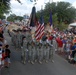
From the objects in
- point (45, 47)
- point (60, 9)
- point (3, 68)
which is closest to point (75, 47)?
point (45, 47)

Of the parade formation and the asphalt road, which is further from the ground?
the parade formation

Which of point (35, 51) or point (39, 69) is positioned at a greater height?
point (35, 51)

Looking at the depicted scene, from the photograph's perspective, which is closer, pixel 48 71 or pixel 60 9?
pixel 48 71

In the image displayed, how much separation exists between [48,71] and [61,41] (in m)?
7.08

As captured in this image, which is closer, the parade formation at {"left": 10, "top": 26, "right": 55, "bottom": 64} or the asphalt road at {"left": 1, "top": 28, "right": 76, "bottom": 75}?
the asphalt road at {"left": 1, "top": 28, "right": 76, "bottom": 75}

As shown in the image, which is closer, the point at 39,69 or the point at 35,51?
the point at 39,69

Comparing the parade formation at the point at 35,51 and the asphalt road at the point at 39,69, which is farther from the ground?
the parade formation at the point at 35,51

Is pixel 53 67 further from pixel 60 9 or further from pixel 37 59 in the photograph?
pixel 60 9

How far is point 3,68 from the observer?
13.2m

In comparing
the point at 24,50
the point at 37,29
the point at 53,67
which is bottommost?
the point at 53,67

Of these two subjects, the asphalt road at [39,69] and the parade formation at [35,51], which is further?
the parade formation at [35,51]

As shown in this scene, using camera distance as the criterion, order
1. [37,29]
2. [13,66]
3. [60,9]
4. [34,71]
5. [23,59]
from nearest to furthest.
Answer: [34,71] < [13,66] < [23,59] < [37,29] < [60,9]

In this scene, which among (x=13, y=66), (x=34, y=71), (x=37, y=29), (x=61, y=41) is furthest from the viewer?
(x=61, y=41)

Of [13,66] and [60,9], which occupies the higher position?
[60,9]
